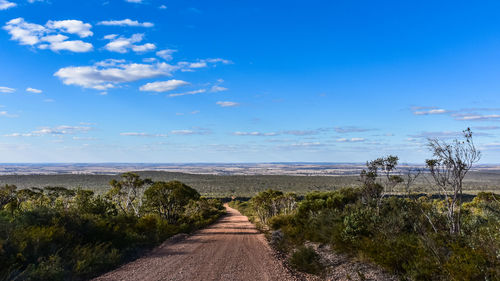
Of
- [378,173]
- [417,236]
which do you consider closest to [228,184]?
[378,173]

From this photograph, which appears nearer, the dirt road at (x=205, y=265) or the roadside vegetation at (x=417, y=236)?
the roadside vegetation at (x=417, y=236)

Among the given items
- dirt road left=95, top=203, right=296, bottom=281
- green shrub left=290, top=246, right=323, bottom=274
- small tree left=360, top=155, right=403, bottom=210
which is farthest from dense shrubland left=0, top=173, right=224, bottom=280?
small tree left=360, top=155, right=403, bottom=210

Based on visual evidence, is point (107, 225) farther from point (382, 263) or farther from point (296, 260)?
point (382, 263)

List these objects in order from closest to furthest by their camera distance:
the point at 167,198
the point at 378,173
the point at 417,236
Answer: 1. the point at 417,236
2. the point at 378,173
3. the point at 167,198

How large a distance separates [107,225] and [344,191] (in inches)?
753

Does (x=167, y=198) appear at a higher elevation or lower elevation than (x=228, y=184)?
higher

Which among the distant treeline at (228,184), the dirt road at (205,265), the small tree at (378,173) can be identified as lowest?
the distant treeline at (228,184)

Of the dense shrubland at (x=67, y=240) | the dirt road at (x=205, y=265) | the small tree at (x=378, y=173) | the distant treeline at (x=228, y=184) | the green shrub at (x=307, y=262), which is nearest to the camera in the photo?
the dense shrubland at (x=67, y=240)

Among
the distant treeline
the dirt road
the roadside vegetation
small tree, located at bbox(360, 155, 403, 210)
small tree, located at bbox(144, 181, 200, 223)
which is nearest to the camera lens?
the roadside vegetation

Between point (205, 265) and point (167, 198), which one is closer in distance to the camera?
point (205, 265)

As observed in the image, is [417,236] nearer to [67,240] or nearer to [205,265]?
[205,265]

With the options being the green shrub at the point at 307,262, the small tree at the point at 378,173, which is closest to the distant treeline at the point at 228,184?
the small tree at the point at 378,173

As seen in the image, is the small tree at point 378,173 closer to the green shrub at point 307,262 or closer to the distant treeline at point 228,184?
the green shrub at point 307,262

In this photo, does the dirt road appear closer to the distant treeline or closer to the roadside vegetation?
the roadside vegetation
